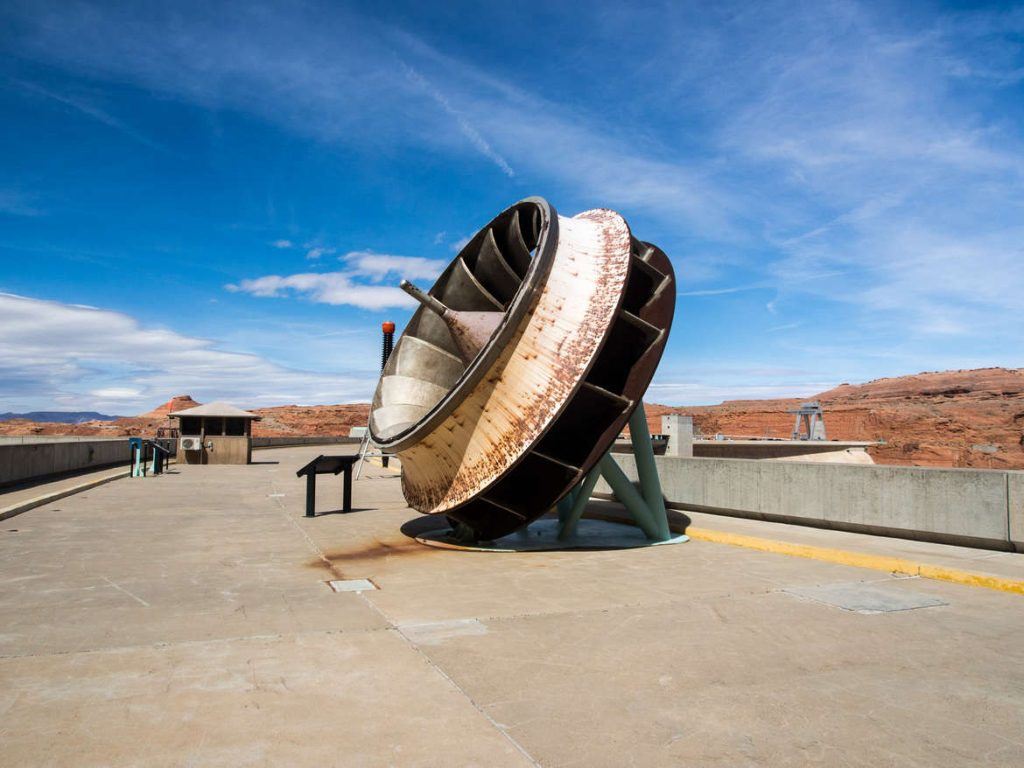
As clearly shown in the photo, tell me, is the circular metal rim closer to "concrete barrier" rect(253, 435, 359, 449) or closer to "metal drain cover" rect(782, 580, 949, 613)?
"metal drain cover" rect(782, 580, 949, 613)

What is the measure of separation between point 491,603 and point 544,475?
2411 mm

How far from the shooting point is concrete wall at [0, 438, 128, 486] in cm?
1716

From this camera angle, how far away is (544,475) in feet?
28.5

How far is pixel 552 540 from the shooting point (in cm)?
1048

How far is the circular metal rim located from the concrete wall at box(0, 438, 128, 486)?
43.9ft

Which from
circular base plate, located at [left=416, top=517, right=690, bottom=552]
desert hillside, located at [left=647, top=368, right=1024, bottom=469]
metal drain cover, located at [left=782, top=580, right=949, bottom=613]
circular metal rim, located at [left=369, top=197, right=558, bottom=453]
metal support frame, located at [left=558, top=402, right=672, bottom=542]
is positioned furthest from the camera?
desert hillside, located at [left=647, top=368, right=1024, bottom=469]

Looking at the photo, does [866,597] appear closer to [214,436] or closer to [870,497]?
[870,497]

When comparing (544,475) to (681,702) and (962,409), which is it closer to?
(681,702)

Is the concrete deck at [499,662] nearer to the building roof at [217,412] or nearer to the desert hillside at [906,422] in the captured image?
the building roof at [217,412]

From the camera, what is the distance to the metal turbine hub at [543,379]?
26.6 feet

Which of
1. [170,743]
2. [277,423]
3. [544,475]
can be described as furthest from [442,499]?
[277,423]

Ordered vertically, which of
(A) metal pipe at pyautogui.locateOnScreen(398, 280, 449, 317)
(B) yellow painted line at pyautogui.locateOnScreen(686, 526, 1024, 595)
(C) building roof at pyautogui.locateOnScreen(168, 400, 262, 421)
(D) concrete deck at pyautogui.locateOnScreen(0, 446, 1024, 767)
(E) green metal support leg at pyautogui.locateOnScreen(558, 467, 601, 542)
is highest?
(A) metal pipe at pyautogui.locateOnScreen(398, 280, 449, 317)

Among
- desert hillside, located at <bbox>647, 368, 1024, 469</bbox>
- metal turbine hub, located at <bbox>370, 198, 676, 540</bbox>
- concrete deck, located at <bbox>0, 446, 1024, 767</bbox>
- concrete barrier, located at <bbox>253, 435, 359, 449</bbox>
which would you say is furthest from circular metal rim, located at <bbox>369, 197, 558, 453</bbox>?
concrete barrier, located at <bbox>253, 435, 359, 449</bbox>

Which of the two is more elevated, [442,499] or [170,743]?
[442,499]
